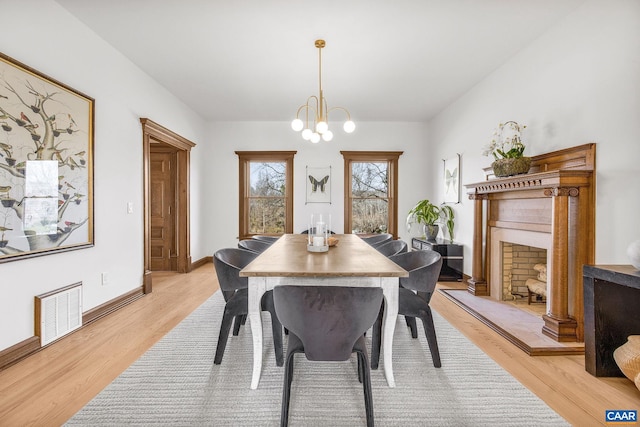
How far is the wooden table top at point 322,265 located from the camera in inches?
64.7

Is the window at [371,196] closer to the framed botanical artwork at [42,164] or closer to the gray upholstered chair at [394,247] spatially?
the gray upholstered chair at [394,247]

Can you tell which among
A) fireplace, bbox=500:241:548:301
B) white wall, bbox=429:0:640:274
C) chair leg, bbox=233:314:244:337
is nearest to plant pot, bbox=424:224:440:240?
fireplace, bbox=500:241:548:301

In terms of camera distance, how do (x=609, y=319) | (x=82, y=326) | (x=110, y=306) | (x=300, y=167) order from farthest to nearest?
(x=300, y=167) → (x=110, y=306) → (x=82, y=326) → (x=609, y=319)

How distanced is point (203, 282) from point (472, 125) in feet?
14.9

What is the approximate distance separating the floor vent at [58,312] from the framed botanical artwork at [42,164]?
14.5 inches

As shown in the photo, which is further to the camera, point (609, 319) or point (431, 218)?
point (431, 218)

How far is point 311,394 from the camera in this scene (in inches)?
71.6

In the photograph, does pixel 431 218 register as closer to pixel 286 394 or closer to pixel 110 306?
pixel 286 394

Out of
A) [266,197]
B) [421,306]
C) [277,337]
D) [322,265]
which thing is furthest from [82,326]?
[266,197]

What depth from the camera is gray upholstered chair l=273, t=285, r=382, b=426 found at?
143 cm

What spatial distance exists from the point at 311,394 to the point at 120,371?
1.36 meters

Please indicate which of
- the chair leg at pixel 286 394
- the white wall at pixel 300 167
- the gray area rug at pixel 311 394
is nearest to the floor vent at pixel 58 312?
the gray area rug at pixel 311 394

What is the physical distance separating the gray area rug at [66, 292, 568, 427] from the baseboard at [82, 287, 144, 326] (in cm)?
103

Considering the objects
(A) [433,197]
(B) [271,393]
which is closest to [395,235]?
(A) [433,197]
